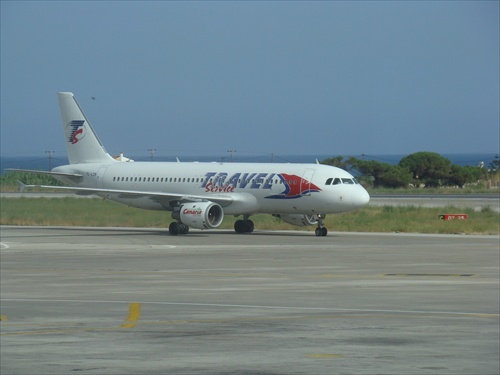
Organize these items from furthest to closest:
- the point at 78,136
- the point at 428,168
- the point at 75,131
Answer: the point at 428,168 < the point at 75,131 < the point at 78,136

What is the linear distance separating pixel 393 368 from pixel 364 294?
1012cm

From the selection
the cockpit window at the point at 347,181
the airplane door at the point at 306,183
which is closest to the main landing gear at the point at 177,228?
the airplane door at the point at 306,183

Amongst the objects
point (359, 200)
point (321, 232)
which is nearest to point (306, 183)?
point (321, 232)

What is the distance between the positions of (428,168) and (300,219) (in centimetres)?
7294

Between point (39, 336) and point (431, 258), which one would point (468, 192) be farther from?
point (39, 336)

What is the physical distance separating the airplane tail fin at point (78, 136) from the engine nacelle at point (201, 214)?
9527mm

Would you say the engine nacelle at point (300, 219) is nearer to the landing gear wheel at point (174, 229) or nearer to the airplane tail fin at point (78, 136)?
the landing gear wheel at point (174, 229)

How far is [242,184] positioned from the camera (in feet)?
170

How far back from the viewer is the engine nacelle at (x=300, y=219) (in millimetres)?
52312

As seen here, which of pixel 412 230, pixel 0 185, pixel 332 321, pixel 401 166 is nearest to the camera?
pixel 332 321

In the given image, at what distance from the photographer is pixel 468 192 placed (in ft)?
331

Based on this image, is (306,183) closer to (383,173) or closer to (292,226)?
(292,226)

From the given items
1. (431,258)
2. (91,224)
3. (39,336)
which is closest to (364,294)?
(39,336)

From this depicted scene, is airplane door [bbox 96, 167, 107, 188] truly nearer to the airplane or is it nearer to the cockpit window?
the airplane
